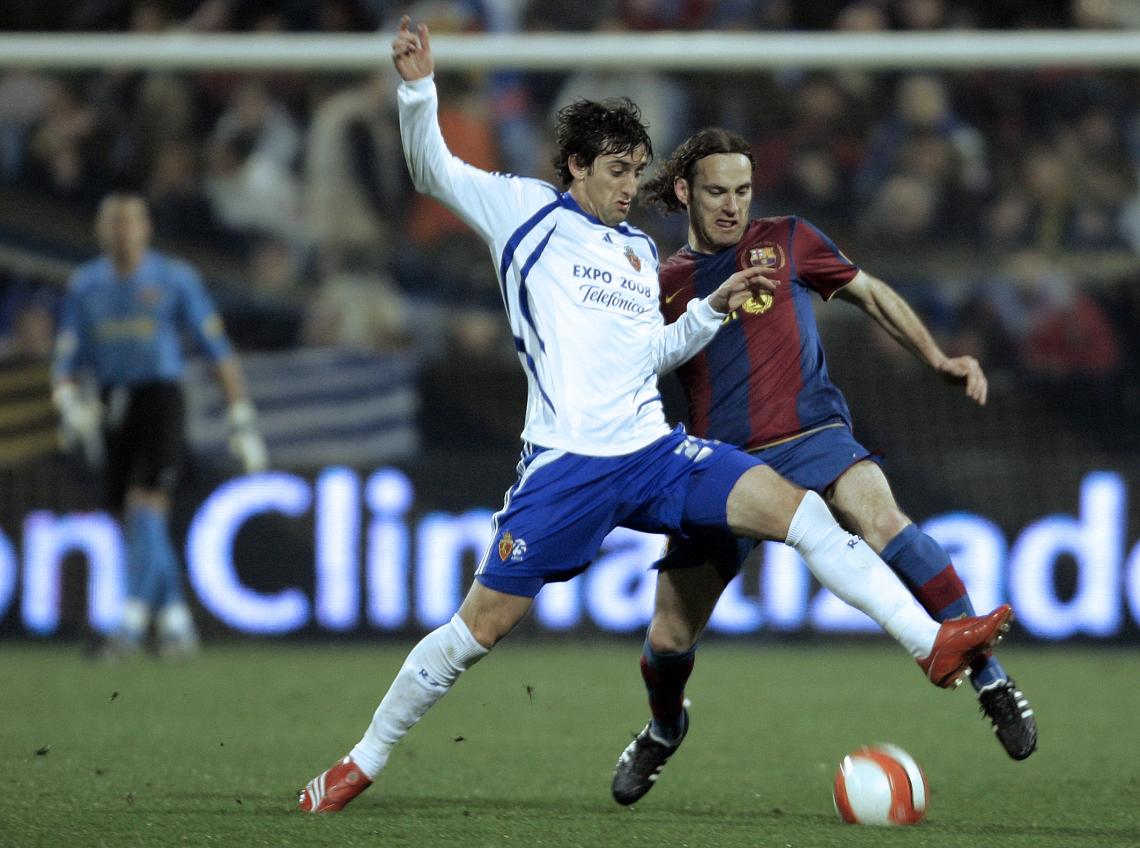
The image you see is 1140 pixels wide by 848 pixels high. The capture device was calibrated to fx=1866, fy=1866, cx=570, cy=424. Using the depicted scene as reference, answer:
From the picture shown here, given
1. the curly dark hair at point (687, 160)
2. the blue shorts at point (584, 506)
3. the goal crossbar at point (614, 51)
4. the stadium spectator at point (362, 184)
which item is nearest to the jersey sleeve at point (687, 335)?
the blue shorts at point (584, 506)

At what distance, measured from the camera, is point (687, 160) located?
522cm

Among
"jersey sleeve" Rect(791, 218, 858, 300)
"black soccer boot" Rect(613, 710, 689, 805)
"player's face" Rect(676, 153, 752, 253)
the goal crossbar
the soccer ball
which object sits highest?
the goal crossbar

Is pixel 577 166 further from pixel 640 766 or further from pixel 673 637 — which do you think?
pixel 640 766

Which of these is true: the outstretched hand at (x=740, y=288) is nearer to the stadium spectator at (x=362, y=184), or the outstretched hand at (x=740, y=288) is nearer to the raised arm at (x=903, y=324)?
the raised arm at (x=903, y=324)

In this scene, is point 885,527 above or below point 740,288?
below

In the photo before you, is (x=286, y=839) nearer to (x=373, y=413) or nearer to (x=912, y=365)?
(x=373, y=413)

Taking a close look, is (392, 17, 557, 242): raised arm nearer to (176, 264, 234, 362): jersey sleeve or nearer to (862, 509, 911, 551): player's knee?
(862, 509, 911, 551): player's knee

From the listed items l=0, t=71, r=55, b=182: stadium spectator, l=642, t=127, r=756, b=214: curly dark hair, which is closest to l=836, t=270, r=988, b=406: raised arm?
l=642, t=127, r=756, b=214: curly dark hair

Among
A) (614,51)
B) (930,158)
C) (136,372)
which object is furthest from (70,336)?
(930,158)

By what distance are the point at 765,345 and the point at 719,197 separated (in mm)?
436

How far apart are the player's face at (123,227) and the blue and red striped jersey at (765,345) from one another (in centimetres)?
472

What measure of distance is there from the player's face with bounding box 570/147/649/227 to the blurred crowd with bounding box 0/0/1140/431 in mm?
5483

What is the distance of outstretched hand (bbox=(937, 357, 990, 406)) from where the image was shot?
5.00m

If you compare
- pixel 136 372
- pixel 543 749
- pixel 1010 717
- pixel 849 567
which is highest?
pixel 849 567
